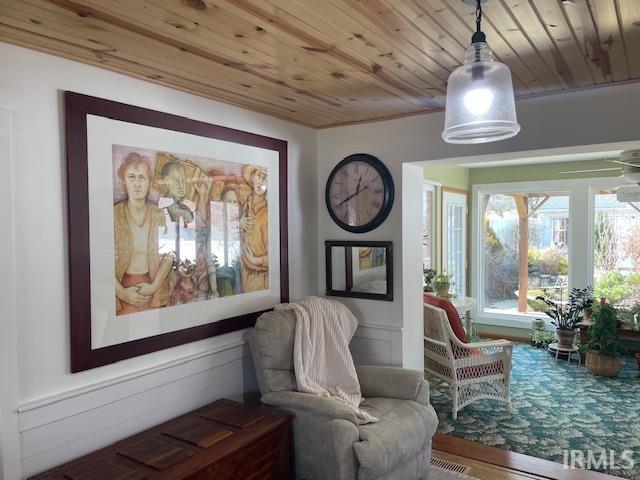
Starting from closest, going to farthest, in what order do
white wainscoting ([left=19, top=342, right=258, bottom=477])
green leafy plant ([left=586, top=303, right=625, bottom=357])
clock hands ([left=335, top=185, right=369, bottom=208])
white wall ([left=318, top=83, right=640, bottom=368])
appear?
white wainscoting ([left=19, top=342, right=258, bottom=477]), white wall ([left=318, top=83, right=640, bottom=368]), clock hands ([left=335, top=185, right=369, bottom=208]), green leafy plant ([left=586, top=303, right=625, bottom=357])

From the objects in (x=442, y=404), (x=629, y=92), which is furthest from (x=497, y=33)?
(x=442, y=404)

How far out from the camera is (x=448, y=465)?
2961 millimetres

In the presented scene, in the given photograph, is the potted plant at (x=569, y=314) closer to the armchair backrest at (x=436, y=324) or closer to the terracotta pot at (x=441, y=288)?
the terracotta pot at (x=441, y=288)

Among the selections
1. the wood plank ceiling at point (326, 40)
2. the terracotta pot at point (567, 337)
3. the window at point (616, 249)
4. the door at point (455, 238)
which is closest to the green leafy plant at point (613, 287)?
the window at point (616, 249)

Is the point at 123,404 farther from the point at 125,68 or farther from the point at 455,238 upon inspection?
the point at 455,238

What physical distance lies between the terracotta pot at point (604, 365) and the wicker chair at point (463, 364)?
1559 millimetres

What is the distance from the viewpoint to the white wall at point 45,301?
186 centimetres

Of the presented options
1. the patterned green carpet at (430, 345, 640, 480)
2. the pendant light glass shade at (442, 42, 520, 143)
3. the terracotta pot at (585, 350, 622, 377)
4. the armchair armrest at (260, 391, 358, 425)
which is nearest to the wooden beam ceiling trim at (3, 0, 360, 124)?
the pendant light glass shade at (442, 42, 520, 143)

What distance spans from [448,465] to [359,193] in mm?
1814

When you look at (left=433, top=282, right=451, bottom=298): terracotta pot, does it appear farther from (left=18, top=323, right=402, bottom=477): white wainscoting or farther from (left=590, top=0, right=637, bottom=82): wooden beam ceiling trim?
(left=590, top=0, right=637, bottom=82): wooden beam ceiling trim

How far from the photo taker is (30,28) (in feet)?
5.69

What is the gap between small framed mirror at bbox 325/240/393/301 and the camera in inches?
130

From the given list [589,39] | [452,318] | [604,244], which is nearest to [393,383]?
[452,318]

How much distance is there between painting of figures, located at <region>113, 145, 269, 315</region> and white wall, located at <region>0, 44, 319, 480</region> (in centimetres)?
26
